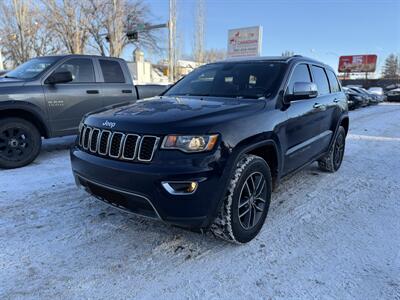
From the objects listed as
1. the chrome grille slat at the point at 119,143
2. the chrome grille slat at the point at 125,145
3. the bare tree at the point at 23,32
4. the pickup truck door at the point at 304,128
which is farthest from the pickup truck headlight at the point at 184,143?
the bare tree at the point at 23,32

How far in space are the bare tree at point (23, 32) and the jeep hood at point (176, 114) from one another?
77.0 feet

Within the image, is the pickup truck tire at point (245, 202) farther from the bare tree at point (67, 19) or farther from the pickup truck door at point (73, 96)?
the bare tree at point (67, 19)

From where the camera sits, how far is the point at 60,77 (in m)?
5.59

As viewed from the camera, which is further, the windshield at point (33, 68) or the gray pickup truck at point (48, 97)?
the windshield at point (33, 68)

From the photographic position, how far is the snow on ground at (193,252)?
2475mm

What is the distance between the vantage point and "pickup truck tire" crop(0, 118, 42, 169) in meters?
5.25

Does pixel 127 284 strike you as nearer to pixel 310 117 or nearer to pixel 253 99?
pixel 253 99

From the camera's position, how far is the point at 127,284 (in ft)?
8.23

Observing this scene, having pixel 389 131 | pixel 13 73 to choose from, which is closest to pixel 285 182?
pixel 13 73

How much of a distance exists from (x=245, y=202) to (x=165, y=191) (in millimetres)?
877

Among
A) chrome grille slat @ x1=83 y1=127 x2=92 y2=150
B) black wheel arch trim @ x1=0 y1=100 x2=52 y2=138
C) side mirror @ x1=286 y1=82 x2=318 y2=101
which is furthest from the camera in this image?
black wheel arch trim @ x1=0 y1=100 x2=52 y2=138

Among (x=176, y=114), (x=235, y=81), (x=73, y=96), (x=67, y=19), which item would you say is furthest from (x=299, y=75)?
(x=67, y=19)

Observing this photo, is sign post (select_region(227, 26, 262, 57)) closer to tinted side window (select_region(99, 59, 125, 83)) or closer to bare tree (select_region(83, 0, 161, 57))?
bare tree (select_region(83, 0, 161, 57))

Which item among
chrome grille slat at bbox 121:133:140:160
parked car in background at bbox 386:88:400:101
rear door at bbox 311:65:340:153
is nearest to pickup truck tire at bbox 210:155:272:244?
chrome grille slat at bbox 121:133:140:160
